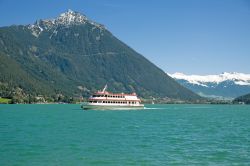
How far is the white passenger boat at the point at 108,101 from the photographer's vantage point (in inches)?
6526

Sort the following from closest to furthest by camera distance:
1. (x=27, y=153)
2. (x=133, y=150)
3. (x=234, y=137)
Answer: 1. (x=27, y=153)
2. (x=133, y=150)
3. (x=234, y=137)

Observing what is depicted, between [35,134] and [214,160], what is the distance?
3087cm

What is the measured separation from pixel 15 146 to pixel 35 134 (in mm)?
14329

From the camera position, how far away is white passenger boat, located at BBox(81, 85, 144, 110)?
544 ft

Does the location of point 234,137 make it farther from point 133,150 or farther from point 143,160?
point 143,160

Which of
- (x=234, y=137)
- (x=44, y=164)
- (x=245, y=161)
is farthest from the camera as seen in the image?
(x=234, y=137)

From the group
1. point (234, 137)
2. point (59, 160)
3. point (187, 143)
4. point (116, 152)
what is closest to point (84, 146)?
point (116, 152)

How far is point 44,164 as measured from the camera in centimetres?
3906

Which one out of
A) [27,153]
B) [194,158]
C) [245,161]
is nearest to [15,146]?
[27,153]

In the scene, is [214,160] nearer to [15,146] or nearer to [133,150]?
[133,150]

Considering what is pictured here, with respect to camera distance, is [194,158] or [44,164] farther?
→ [194,158]

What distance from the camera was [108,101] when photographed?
555ft

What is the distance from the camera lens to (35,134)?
6456 cm

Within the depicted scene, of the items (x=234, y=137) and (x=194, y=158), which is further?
(x=234, y=137)
